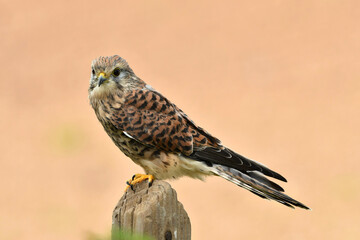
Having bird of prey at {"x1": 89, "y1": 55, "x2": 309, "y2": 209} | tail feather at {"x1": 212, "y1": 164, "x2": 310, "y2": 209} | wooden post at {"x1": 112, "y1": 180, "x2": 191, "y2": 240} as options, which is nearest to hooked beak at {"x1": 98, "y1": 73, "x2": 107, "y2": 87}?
bird of prey at {"x1": 89, "y1": 55, "x2": 309, "y2": 209}

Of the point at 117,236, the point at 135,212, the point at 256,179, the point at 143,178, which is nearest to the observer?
the point at 117,236

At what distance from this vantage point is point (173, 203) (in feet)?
8.26

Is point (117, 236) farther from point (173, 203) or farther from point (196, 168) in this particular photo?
point (196, 168)

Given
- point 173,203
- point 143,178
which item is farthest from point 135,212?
point 143,178

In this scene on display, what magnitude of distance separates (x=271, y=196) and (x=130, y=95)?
136 cm

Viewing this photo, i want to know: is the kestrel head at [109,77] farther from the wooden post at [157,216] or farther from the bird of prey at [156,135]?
the wooden post at [157,216]

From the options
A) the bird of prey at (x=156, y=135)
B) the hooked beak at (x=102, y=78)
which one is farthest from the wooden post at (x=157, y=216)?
the hooked beak at (x=102, y=78)

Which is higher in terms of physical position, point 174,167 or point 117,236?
point 174,167

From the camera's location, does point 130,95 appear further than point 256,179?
Yes

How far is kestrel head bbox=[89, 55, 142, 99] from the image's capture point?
3.95m

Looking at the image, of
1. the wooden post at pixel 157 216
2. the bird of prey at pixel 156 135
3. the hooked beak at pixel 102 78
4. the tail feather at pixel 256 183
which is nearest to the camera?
the wooden post at pixel 157 216

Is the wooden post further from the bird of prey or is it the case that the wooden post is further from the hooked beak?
the hooked beak

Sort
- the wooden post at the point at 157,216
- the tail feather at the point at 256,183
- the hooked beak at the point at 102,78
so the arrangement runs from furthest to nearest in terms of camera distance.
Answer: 1. the hooked beak at the point at 102,78
2. the tail feather at the point at 256,183
3. the wooden post at the point at 157,216

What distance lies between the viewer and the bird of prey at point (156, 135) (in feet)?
12.5
